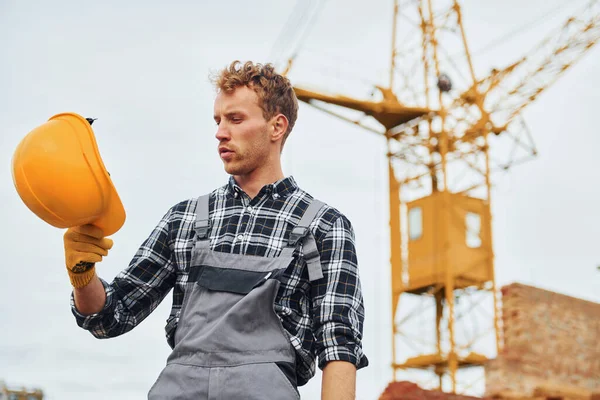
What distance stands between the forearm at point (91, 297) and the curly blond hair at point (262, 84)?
65 cm

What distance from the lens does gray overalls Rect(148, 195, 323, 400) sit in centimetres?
236

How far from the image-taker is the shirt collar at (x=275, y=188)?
269cm

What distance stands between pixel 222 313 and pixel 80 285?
0.38 m

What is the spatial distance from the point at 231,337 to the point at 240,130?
0.60 metres

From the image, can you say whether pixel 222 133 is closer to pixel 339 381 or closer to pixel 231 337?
pixel 231 337

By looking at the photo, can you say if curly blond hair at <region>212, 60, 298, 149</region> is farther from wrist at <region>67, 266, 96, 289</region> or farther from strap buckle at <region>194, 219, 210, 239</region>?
wrist at <region>67, 266, 96, 289</region>

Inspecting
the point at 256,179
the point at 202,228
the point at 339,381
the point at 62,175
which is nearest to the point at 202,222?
the point at 202,228

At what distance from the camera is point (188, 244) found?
2615 millimetres

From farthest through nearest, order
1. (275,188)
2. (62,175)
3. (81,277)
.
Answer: (275,188) → (81,277) → (62,175)

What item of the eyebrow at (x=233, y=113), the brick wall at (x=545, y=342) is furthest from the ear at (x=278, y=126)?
the brick wall at (x=545, y=342)

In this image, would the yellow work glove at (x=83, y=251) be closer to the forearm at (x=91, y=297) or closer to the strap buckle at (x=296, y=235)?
the forearm at (x=91, y=297)

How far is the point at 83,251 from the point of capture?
94.7 inches

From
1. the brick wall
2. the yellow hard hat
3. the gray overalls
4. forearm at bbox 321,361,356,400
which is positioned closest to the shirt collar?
the gray overalls

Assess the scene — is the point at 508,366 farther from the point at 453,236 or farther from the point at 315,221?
the point at 315,221
